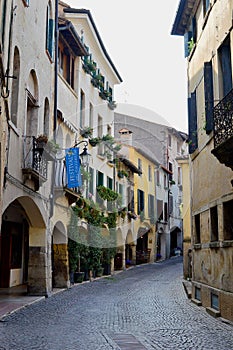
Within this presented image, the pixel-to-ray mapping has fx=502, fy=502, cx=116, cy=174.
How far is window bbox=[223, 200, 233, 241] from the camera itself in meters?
11.3

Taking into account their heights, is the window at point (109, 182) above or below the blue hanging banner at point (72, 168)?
above

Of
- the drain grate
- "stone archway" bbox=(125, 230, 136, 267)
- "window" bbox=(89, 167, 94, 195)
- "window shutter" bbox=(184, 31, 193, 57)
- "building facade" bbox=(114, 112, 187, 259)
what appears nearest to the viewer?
the drain grate

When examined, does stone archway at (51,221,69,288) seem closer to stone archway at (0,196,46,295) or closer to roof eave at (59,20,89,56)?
stone archway at (0,196,46,295)

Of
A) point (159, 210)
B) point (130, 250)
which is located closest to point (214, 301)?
point (130, 250)

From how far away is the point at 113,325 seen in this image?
1057 cm

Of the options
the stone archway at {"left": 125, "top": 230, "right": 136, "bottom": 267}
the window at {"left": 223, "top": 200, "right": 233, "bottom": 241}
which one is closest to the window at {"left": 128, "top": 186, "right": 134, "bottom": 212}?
the stone archway at {"left": 125, "top": 230, "right": 136, "bottom": 267}

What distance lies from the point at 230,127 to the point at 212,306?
5.00 m

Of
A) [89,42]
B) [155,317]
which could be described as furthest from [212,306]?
[89,42]

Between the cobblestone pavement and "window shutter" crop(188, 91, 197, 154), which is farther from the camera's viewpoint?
"window shutter" crop(188, 91, 197, 154)

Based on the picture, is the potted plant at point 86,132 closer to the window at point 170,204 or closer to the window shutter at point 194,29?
the window shutter at point 194,29

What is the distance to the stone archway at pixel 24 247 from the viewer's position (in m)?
15.5

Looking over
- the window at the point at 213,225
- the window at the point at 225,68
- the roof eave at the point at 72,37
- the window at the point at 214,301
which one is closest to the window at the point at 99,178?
the roof eave at the point at 72,37

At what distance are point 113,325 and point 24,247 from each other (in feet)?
37.9

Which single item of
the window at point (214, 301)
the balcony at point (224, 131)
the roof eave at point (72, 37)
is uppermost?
the roof eave at point (72, 37)
